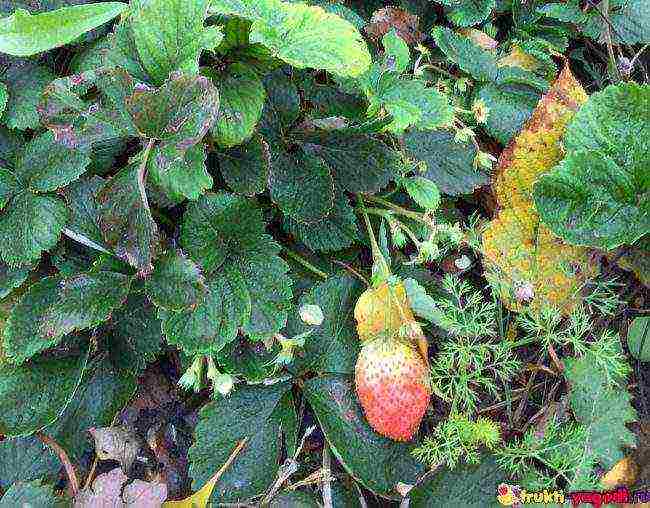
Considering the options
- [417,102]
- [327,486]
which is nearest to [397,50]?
[417,102]

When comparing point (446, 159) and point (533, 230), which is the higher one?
point (446, 159)

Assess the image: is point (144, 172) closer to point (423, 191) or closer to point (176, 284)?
point (176, 284)

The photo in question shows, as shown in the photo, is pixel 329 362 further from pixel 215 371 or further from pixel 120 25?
pixel 120 25

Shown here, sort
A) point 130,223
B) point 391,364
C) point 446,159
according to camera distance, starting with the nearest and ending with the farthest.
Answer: point 130,223 < point 391,364 < point 446,159

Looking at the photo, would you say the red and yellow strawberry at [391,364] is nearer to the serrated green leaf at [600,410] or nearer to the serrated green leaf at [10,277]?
the serrated green leaf at [600,410]

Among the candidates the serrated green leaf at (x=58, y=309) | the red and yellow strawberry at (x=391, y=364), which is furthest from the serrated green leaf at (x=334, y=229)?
the serrated green leaf at (x=58, y=309)
